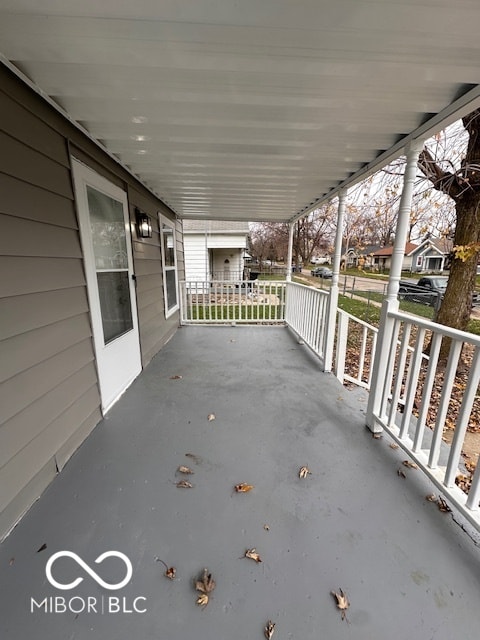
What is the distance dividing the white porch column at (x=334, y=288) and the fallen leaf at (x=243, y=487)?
2.04 m

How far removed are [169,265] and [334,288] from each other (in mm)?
3051

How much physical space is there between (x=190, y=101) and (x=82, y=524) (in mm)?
2526

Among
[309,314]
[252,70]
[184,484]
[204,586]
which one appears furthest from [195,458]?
[309,314]

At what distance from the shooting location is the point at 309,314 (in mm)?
4156

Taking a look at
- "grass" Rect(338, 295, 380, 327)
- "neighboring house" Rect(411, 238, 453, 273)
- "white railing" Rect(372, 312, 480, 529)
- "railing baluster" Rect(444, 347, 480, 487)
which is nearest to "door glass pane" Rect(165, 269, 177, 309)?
"white railing" Rect(372, 312, 480, 529)

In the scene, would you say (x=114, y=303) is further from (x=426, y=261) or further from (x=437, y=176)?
(x=426, y=261)

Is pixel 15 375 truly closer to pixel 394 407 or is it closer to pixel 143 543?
pixel 143 543

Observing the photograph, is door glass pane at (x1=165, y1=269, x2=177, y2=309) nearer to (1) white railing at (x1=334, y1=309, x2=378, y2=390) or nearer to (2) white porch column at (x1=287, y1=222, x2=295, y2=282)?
(2) white porch column at (x1=287, y1=222, x2=295, y2=282)

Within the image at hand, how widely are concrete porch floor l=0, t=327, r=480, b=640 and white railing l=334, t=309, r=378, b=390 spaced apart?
2.89ft

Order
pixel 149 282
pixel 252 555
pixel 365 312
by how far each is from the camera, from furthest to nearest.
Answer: pixel 365 312, pixel 149 282, pixel 252 555

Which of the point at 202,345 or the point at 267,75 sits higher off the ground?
the point at 267,75

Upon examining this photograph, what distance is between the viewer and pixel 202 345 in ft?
14.6

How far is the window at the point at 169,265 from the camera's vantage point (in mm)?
4494

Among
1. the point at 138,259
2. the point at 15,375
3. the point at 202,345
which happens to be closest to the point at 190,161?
the point at 138,259
